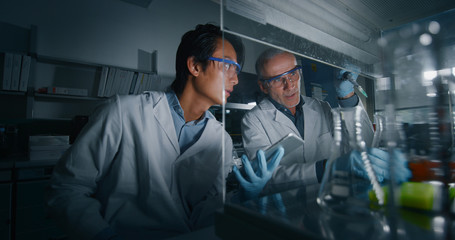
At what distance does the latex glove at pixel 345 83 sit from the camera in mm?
708

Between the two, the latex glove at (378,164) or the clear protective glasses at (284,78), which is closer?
the latex glove at (378,164)

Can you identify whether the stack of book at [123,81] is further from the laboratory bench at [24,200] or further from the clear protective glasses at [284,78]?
the clear protective glasses at [284,78]

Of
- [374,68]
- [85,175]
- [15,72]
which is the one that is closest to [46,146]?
[15,72]

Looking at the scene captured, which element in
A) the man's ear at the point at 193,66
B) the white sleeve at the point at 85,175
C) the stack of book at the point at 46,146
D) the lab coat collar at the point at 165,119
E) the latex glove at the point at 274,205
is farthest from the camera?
the stack of book at the point at 46,146

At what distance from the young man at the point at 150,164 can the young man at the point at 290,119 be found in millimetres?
186

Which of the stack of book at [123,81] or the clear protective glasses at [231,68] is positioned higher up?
the stack of book at [123,81]

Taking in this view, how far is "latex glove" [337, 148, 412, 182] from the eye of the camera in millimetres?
405

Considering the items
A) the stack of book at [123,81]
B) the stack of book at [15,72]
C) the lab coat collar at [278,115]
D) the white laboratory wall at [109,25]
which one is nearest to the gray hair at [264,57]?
the lab coat collar at [278,115]

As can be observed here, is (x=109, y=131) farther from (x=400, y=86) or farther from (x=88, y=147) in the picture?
(x=400, y=86)

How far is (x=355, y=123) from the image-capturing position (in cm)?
53

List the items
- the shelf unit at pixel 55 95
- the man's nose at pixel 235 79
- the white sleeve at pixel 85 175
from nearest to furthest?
the man's nose at pixel 235 79 → the white sleeve at pixel 85 175 → the shelf unit at pixel 55 95

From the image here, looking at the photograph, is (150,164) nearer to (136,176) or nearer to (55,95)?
(136,176)

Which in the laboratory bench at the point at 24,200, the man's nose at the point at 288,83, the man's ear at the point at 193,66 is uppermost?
the man's ear at the point at 193,66

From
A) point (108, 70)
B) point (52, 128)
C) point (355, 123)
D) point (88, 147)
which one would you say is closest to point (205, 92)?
point (88, 147)
